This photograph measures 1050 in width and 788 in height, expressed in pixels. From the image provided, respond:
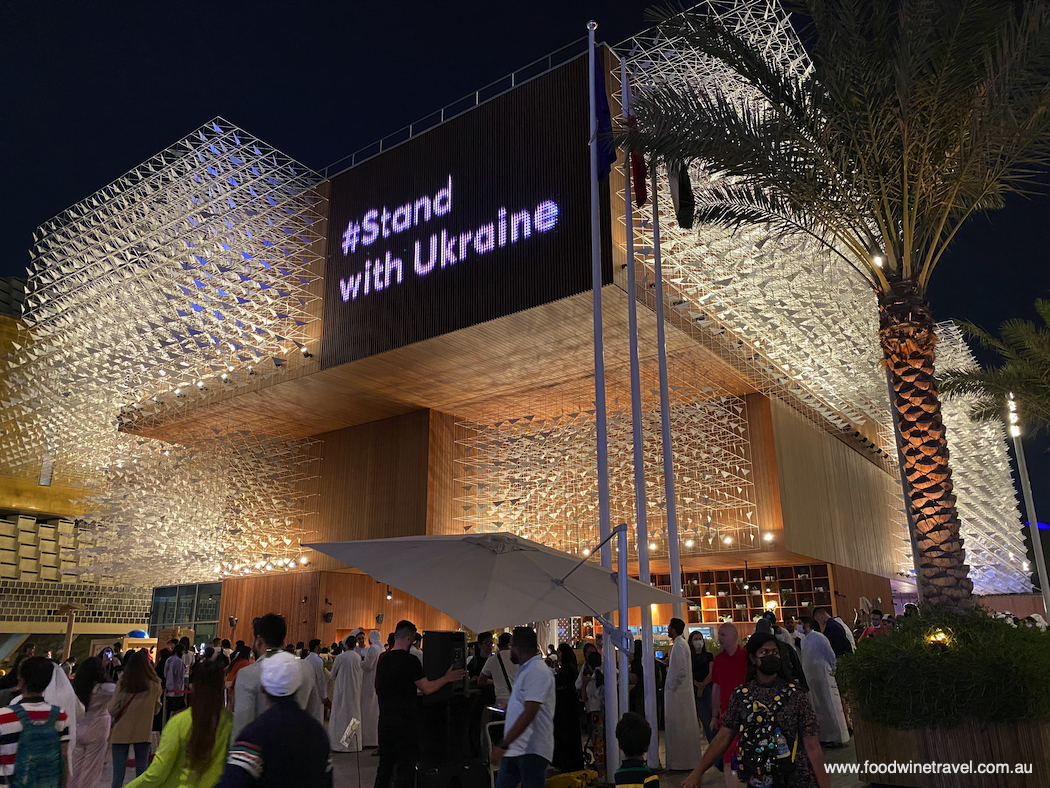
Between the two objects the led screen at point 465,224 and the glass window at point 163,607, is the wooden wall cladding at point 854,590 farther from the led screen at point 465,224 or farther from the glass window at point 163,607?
the glass window at point 163,607

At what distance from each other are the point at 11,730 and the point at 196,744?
1461 millimetres

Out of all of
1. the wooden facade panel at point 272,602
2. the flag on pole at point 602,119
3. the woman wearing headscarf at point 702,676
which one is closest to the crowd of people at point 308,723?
the woman wearing headscarf at point 702,676

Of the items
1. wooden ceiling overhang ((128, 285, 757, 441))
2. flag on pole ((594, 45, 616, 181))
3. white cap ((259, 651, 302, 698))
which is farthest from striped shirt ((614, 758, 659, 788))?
wooden ceiling overhang ((128, 285, 757, 441))

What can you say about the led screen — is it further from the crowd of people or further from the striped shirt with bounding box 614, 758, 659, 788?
the striped shirt with bounding box 614, 758, 659, 788

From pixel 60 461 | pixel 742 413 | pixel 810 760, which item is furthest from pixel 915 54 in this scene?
pixel 60 461

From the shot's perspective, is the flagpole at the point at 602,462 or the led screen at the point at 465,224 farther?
the led screen at the point at 465,224

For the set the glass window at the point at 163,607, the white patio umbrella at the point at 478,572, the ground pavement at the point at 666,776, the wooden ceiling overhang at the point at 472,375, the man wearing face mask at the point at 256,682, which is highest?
the wooden ceiling overhang at the point at 472,375

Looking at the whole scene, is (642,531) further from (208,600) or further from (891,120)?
(208,600)

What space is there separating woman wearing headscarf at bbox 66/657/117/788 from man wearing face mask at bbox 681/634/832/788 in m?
4.22

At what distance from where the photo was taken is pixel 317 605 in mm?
23766

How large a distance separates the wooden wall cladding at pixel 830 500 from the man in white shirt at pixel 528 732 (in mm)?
17235

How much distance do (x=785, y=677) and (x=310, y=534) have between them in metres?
24.1

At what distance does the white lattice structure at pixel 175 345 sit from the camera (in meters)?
22.6

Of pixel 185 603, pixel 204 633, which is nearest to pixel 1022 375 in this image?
pixel 204 633
